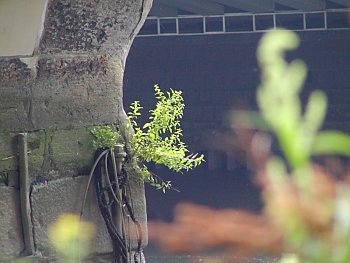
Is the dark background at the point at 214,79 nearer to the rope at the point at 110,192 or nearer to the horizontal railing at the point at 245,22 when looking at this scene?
the horizontal railing at the point at 245,22

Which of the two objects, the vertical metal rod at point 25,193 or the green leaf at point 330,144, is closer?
the green leaf at point 330,144

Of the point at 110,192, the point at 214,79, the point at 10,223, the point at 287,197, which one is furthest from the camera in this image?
the point at 214,79

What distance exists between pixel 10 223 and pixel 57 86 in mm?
483

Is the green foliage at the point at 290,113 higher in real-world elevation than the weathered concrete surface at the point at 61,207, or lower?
higher

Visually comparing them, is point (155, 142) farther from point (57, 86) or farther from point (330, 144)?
point (330, 144)

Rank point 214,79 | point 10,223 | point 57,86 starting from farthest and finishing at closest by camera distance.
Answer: point 214,79 < point 57,86 < point 10,223

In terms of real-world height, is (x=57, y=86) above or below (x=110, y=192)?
above

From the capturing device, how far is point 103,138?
11.8 feet

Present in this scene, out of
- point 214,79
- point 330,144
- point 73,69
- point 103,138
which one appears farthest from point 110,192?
point 214,79

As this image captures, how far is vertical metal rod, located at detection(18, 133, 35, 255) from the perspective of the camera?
11.1 ft

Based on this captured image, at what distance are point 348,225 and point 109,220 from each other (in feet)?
9.08

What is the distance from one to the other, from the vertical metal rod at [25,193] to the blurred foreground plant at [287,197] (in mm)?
2519

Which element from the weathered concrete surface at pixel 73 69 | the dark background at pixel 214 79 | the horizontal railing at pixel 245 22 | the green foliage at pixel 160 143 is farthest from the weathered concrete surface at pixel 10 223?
the horizontal railing at pixel 245 22

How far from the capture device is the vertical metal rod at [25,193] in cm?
338
